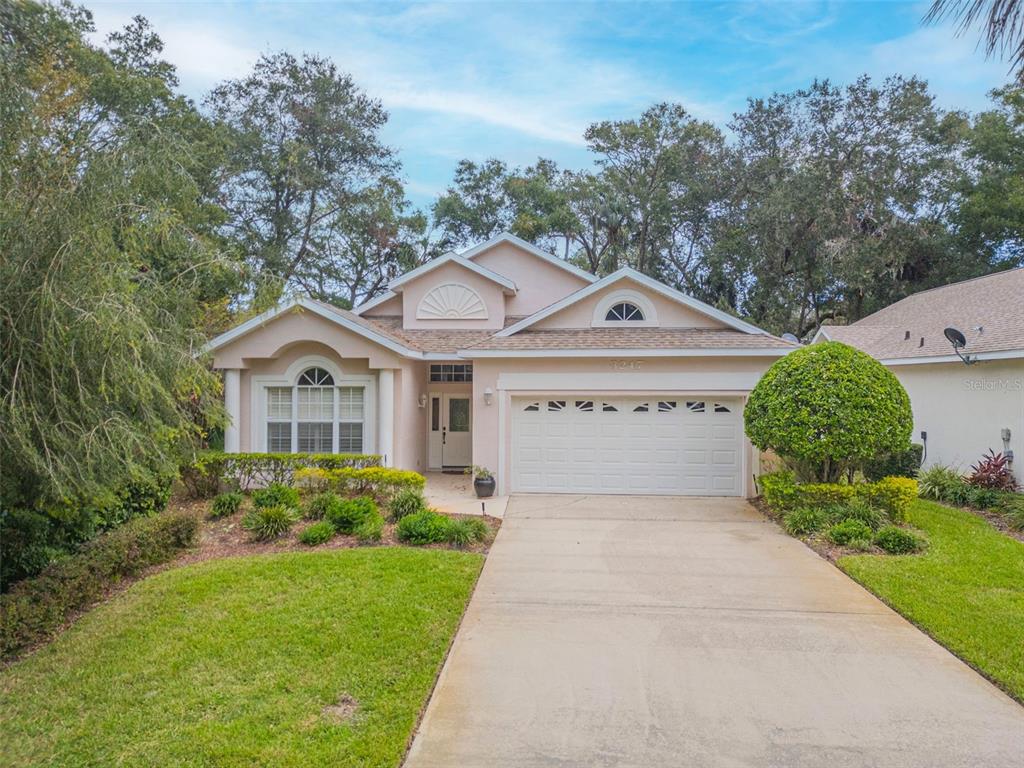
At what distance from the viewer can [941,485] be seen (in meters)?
11.4

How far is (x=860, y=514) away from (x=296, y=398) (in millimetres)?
10840

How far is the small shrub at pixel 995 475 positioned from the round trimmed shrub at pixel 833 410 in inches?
121

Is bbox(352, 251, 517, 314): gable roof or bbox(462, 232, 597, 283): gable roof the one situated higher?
bbox(462, 232, 597, 283): gable roof

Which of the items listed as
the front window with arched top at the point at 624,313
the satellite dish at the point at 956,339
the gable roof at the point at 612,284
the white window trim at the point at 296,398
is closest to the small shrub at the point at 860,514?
the gable roof at the point at 612,284

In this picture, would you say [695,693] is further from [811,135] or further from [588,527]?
[811,135]

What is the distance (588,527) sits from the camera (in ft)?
30.8

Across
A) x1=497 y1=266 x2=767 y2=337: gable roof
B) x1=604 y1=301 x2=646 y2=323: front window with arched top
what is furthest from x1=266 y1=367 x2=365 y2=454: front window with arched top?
x1=604 y1=301 x2=646 y2=323: front window with arched top

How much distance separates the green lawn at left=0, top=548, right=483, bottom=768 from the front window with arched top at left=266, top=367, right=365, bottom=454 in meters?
5.53

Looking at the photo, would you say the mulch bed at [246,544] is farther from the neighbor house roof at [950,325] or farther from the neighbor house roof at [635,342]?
the neighbor house roof at [950,325]

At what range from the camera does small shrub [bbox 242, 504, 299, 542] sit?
8297mm

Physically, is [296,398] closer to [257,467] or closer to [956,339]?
[257,467]

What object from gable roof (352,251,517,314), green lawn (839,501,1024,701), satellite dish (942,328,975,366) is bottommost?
green lawn (839,501,1024,701)

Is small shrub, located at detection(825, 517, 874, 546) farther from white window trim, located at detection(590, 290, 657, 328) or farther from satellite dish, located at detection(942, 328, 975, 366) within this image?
white window trim, located at detection(590, 290, 657, 328)

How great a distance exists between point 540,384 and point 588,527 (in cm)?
355
